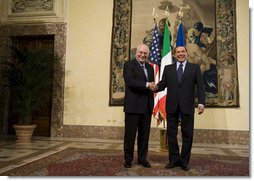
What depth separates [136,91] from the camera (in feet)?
10.8

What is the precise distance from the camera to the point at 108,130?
21.0 ft

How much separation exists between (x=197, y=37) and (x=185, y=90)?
3255 millimetres

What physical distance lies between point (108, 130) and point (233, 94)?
303 cm

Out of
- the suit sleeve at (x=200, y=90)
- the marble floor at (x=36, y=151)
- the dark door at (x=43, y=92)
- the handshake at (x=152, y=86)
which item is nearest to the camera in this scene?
the handshake at (x=152, y=86)

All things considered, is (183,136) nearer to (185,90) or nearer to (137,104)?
(185,90)

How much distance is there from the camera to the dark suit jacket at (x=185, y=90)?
3.23m

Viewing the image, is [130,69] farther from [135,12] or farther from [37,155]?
[135,12]

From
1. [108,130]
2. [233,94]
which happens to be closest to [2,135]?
[108,130]

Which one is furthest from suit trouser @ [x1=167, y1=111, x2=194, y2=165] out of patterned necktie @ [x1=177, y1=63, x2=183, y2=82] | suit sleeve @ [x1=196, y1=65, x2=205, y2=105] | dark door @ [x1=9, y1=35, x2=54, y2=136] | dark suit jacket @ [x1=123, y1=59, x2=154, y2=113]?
dark door @ [x1=9, y1=35, x2=54, y2=136]

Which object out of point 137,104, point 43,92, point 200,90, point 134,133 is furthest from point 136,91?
point 43,92

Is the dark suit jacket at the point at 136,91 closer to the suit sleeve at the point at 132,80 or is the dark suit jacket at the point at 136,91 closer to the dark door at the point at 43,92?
the suit sleeve at the point at 132,80

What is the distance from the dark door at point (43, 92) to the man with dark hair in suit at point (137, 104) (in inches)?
152

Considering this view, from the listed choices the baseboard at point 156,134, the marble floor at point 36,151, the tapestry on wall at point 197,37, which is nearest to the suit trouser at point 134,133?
the marble floor at point 36,151

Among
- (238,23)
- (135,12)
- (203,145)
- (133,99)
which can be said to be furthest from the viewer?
(135,12)
